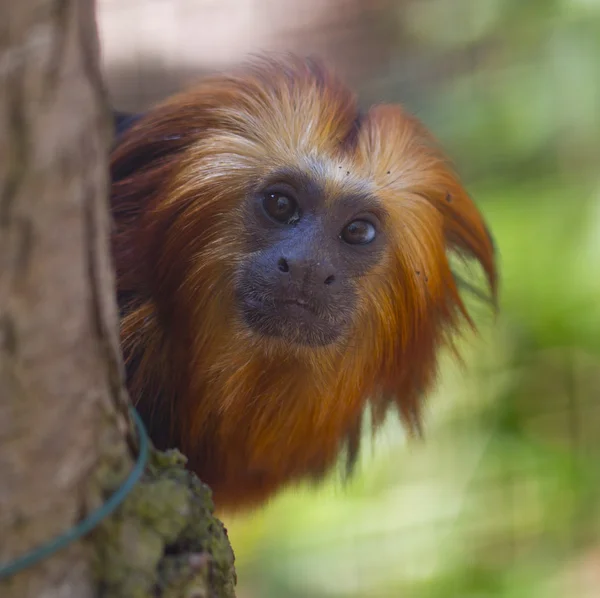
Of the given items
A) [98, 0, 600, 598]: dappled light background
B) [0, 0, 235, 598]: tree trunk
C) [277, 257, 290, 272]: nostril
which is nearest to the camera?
[0, 0, 235, 598]: tree trunk

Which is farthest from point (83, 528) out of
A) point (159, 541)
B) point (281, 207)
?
point (281, 207)

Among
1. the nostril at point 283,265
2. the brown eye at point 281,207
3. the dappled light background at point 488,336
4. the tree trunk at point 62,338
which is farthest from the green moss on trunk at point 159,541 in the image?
the dappled light background at point 488,336

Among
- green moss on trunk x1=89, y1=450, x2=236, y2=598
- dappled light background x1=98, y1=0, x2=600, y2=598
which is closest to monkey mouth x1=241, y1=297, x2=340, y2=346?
green moss on trunk x1=89, y1=450, x2=236, y2=598

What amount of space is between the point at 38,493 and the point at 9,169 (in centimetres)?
30

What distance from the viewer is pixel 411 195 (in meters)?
1.91

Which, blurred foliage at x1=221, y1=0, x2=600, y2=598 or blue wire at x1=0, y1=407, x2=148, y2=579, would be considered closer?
blue wire at x1=0, y1=407, x2=148, y2=579

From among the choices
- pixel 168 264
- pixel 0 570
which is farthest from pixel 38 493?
pixel 168 264

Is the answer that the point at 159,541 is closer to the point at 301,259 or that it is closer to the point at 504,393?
the point at 301,259

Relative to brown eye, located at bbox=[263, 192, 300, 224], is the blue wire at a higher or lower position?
lower

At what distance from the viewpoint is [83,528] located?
2.93 ft

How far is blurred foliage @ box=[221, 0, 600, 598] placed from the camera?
3.46 metres

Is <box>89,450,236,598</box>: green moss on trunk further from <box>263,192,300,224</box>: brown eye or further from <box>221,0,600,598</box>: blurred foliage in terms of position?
<box>221,0,600,598</box>: blurred foliage

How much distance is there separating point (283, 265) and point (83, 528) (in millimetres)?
861

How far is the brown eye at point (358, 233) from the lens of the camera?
5.92 ft
